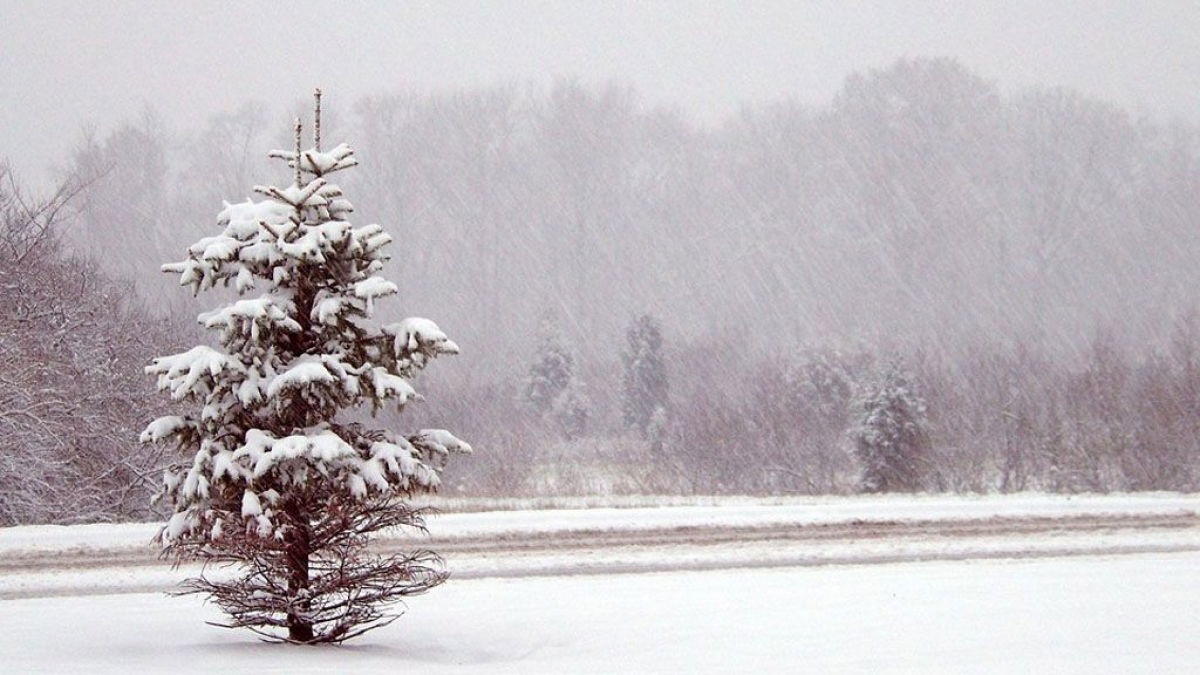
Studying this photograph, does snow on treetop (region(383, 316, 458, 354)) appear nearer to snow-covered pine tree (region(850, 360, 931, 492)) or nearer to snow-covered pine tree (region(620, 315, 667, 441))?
snow-covered pine tree (region(850, 360, 931, 492))

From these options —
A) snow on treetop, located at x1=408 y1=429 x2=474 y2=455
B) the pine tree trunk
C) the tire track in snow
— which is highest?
snow on treetop, located at x1=408 y1=429 x2=474 y2=455

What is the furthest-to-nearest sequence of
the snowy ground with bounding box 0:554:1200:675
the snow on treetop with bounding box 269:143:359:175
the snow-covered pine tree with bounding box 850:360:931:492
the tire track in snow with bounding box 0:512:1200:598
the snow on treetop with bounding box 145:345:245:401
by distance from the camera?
the snow-covered pine tree with bounding box 850:360:931:492 < the tire track in snow with bounding box 0:512:1200:598 < the snow on treetop with bounding box 269:143:359:175 < the snowy ground with bounding box 0:554:1200:675 < the snow on treetop with bounding box 145:345:245:401

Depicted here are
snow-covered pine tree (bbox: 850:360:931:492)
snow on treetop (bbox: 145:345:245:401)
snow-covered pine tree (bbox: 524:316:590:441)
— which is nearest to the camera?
snow on treetop (bbox: 145:345:245:401)

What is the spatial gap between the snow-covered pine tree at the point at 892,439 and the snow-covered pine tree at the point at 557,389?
1362 cm

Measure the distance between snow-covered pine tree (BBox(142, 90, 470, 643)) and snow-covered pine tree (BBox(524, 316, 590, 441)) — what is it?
91.6 feet

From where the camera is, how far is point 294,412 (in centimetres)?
920

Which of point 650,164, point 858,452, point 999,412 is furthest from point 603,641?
point 650,164

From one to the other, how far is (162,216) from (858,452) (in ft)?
164

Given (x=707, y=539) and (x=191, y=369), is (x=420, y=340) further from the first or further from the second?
(x=707, y=539)

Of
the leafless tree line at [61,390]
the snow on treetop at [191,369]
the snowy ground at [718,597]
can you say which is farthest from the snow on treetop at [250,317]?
the leafless tree line at [61,390]

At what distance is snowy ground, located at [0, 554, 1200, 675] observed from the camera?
8.94 meters

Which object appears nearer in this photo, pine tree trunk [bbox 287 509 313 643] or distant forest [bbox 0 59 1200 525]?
pine tree trunk [bbox 287 509 313 643]

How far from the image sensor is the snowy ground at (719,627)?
8938mm

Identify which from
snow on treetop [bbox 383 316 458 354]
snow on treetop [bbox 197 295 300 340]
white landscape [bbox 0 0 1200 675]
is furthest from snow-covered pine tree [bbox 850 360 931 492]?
snow on treetop [bbox 197 295 300 340]
